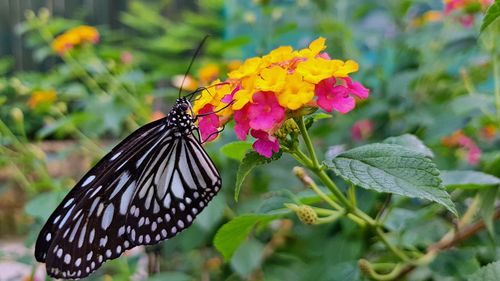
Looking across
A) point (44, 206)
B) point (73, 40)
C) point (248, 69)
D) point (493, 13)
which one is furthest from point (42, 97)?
point (493, 13)

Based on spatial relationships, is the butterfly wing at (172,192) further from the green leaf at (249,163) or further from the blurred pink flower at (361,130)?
the blurred pink flower at (361,130)

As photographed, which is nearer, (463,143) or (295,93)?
(295,93)

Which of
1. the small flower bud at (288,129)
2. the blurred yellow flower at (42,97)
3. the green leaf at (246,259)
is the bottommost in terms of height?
the green leaf at (246,259)

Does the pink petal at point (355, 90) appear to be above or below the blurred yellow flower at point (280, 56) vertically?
below

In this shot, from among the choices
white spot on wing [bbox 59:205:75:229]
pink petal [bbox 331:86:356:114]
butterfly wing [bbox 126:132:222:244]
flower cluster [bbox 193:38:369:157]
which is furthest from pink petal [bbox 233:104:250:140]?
white spot on wing [bbox 59:205:75:229]

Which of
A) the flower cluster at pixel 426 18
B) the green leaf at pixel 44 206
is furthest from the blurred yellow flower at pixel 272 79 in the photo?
the flower cluster at pixel 426 18

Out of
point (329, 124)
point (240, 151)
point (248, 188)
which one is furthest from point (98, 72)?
point (240, 151)

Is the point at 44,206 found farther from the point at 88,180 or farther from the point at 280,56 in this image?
the point at 280,56
